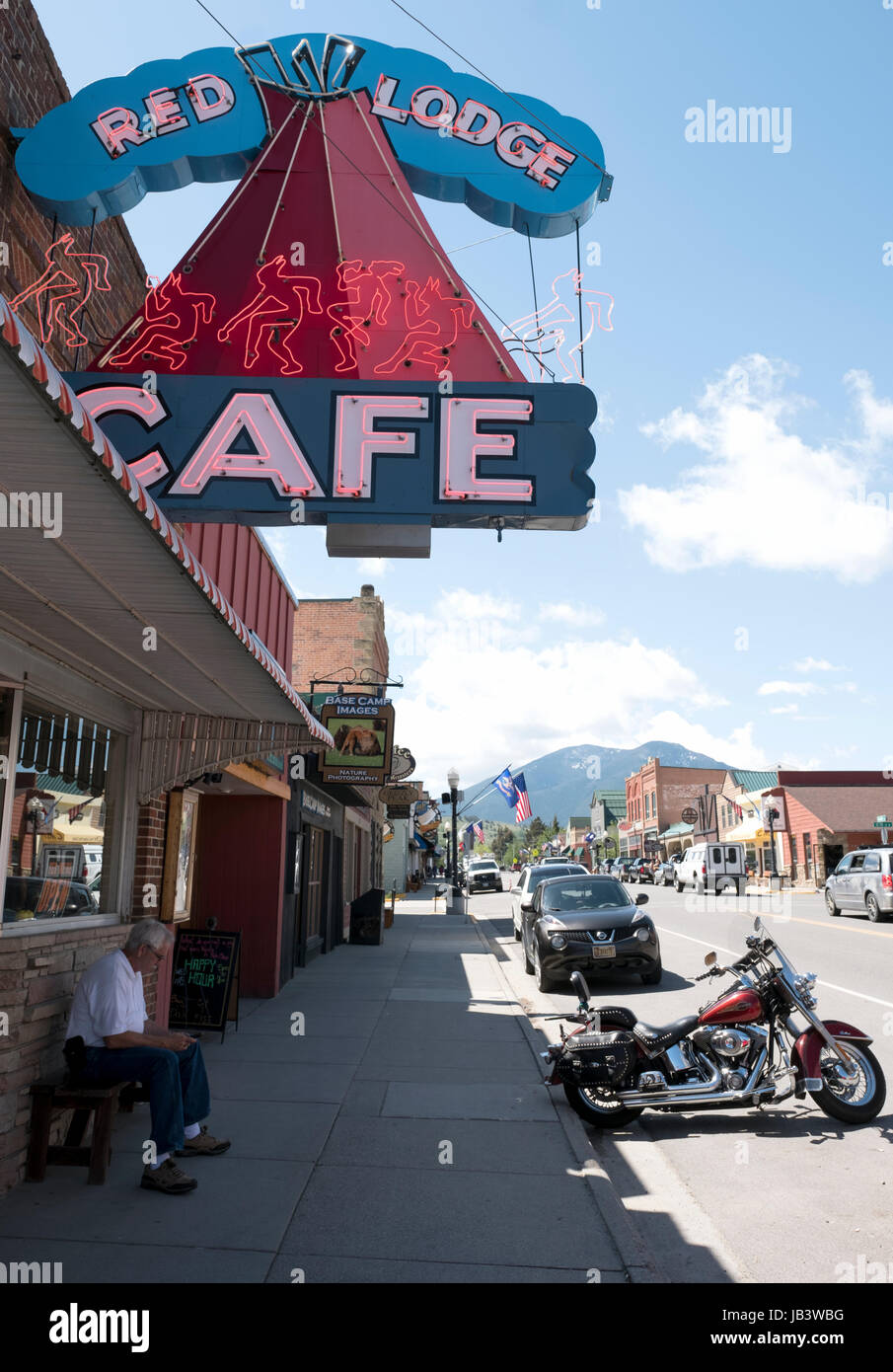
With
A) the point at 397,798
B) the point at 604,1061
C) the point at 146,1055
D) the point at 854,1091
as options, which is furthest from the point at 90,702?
the point at 397,798

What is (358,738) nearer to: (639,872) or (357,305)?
(357,305)

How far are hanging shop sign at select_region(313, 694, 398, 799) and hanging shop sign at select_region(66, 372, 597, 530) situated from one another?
368 inches

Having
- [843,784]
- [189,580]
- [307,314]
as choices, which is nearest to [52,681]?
[189,580]

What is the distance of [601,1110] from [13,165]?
772 centimetres

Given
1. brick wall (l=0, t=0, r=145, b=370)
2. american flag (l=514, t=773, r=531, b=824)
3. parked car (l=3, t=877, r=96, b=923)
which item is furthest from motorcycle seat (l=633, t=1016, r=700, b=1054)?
american flag (l=514, t=773, r=531, b=824)

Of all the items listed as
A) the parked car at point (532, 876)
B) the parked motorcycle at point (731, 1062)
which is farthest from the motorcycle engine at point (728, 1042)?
the parked car at point (532, 876)

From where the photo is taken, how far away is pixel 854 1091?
251 inches

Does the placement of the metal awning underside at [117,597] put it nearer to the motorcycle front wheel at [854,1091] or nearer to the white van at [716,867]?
the motorcycle front wheel at [854,1091]

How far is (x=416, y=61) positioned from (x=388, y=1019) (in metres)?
9.29

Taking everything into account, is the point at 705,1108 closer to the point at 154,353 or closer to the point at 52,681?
the point at 52,681

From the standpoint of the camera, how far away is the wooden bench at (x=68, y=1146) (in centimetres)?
516

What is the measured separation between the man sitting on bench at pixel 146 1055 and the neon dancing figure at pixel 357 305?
420 cm

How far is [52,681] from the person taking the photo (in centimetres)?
580

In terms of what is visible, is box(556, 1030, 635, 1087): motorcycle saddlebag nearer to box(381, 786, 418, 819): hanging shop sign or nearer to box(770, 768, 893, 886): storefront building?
box(381, 786, 418, 819): hanging shop sign
